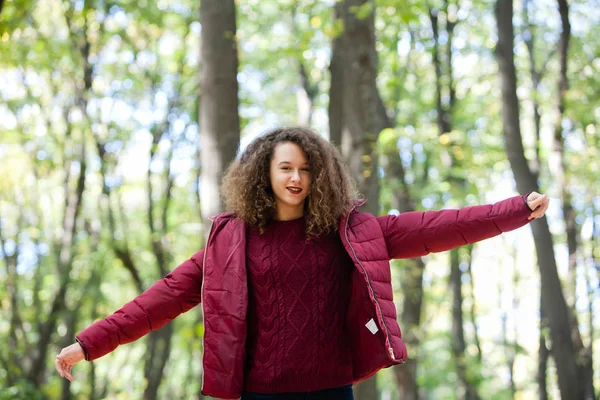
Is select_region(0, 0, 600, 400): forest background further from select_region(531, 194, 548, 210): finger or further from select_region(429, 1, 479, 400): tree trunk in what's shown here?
select_region(531, 194, 548, 210): finger

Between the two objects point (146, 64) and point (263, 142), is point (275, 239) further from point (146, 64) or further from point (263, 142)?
point (146, 64)

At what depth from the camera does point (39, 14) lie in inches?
488

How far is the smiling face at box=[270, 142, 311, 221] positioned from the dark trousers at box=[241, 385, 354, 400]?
86cm

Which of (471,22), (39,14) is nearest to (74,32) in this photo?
(39,14)

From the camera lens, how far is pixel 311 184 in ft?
10.7

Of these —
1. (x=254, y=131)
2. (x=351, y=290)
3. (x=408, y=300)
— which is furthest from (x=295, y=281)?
(x=408, y=300)

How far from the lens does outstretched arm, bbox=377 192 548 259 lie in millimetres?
3115

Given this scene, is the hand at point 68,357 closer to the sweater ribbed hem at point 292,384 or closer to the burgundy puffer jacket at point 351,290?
the burgundy puffer jacket at point 351,290

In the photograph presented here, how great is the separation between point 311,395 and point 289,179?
103 cm

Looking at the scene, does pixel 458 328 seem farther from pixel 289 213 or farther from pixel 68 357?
pixel 68 357

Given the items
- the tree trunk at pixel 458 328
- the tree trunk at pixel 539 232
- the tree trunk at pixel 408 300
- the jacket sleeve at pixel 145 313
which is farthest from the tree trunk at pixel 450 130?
the jacket sleeve at pixel 145 313

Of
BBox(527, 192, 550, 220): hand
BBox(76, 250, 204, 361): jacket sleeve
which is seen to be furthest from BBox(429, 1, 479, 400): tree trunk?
BBox(76, 250, 204, 361): jacket sleeve

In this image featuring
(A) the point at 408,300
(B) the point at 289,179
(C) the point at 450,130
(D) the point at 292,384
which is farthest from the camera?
(C) the point at 450,130

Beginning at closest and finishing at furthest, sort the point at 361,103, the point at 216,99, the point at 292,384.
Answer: the point at 292,384, the point at 216,99, the point at 361,103
